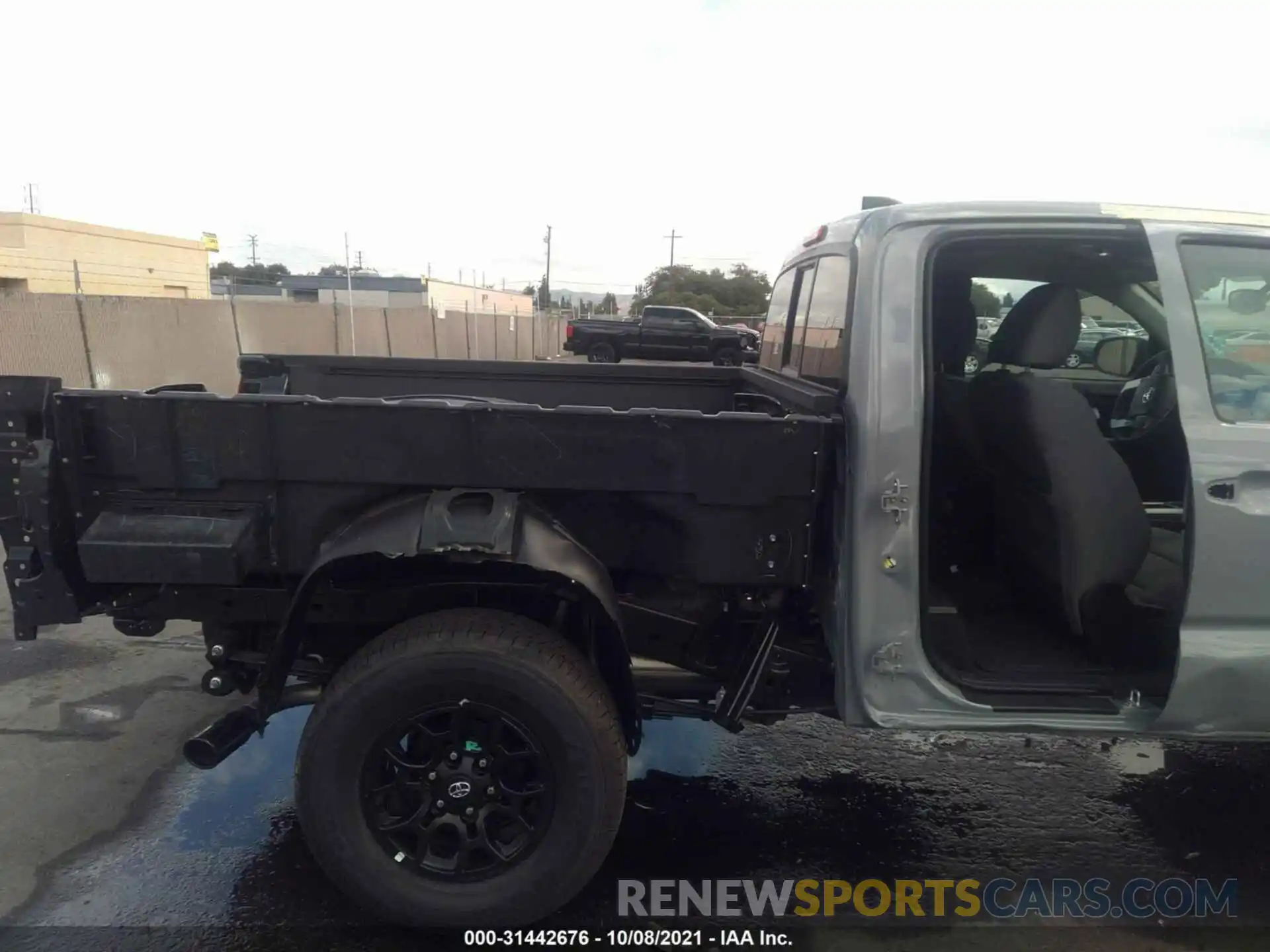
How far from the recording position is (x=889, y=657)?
280 centimetres

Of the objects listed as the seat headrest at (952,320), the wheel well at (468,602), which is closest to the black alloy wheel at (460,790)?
the wheel well at (468,602)

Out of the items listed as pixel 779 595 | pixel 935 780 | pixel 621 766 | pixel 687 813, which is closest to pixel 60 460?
pixel 621 766

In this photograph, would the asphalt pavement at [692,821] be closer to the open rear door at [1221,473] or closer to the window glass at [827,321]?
the open rear door at [1221,473]

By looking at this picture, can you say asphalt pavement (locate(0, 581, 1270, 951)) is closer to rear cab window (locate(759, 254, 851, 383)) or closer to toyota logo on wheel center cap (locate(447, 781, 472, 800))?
toyota logo on wheel center cap (locate(447, 781, 472, 800))

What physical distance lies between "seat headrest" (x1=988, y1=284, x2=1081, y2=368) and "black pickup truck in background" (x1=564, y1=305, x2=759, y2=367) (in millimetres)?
25405

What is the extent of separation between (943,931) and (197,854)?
2477 mm

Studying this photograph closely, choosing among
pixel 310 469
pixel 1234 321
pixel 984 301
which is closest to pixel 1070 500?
pixel 1234 321

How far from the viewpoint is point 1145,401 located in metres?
4.30

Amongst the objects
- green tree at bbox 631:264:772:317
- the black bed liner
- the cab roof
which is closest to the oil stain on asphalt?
the black bed liner

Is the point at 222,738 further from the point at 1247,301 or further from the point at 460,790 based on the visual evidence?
the point at 1247,301

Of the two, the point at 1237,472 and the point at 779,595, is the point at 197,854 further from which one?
the point at 1237,472

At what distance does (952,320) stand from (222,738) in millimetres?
3087

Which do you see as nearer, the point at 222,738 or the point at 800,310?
the point at 222,738

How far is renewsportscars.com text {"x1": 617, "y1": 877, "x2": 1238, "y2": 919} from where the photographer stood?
297 cm
